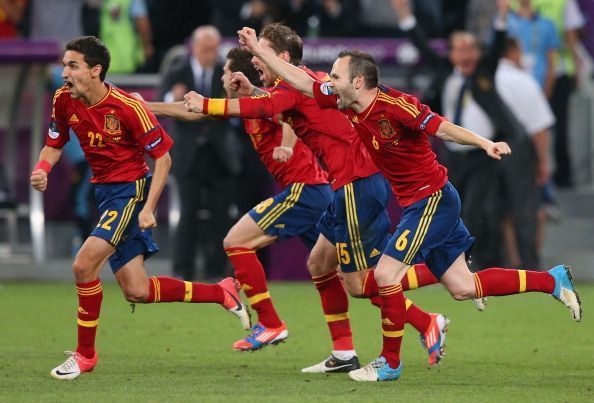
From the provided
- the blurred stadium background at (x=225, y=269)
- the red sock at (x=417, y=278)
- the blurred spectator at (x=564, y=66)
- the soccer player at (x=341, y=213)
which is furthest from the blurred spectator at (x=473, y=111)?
the soccer player at (x=341, y=213)

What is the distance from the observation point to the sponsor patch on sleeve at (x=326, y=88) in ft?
28.8

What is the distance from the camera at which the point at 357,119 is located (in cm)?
873

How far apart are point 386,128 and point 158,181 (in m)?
1.40

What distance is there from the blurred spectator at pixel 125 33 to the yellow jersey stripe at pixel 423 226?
819 cm

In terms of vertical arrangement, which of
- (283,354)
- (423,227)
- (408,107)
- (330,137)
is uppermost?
(408,107)

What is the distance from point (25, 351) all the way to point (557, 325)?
14.1 feet

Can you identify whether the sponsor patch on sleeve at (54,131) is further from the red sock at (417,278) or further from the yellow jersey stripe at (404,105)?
the red sock at (417,278)

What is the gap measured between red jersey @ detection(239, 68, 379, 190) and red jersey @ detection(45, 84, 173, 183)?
80 cm

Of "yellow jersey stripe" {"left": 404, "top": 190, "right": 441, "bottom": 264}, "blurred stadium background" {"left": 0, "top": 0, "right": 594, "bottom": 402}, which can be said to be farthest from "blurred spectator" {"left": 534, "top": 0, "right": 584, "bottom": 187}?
"yellow jersey stripe" {"left": 404, "top": 190, "right": 441, "bottom": 264}

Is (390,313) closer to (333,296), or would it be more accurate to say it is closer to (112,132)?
(333,296)

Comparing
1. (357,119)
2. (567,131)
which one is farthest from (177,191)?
(357,119)

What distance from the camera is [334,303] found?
950 centimetres

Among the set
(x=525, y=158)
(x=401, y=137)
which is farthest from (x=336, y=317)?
(x=525, y=158)

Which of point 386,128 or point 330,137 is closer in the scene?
point 386,128
